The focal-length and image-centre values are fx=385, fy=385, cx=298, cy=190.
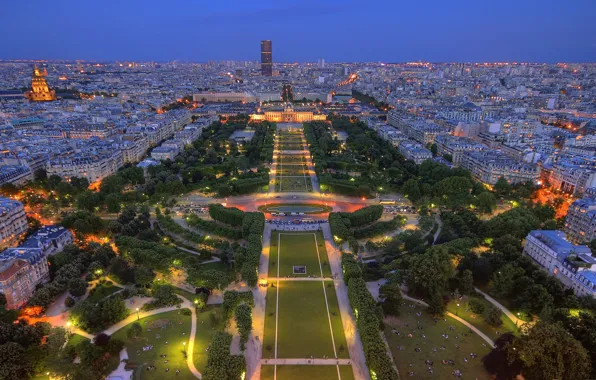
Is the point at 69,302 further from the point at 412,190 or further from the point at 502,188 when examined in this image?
the point at 502,188

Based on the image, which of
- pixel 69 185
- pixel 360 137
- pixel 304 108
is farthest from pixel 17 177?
pixel 304 108

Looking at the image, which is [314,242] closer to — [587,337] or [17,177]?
[587,337]

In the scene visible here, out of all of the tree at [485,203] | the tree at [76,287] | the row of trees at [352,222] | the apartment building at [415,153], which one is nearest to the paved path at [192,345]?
the tree at [76,287]

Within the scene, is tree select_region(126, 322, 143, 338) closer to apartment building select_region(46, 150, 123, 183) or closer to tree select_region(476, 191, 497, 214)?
apartment building select_region(46, 150, 123, 183)

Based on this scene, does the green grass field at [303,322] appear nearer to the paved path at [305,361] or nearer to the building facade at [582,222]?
the paved path at [305,361]

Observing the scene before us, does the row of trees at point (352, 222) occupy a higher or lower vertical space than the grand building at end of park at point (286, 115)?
lower

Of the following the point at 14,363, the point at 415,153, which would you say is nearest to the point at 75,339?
the point at 14,363

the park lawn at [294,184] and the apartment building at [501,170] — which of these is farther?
the park lawn at [294,184]
